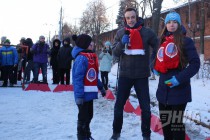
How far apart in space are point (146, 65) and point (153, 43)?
35 centimetres

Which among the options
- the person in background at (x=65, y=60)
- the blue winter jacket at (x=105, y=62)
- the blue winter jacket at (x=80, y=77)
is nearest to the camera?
the blue winter jacket at (x=80, y=77)

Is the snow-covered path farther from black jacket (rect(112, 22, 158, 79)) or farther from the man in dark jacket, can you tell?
black jacket (rect(112, 22, 158, 79))

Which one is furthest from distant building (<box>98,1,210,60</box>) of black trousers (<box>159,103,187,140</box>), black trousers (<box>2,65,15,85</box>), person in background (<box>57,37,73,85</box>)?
black trousers (<box>159,103,187,140</box>)

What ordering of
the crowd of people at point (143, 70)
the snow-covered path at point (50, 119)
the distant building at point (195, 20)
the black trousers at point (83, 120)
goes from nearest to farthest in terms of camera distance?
the crowd of people at point (143, 70) → the black trousers at point (83, 120) → the snow-covered path at point (50, 119) → the distant building at point (195, 20)

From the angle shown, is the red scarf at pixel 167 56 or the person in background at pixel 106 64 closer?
the red scarf at pixel 167 56

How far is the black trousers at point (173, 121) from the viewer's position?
11.7 feet

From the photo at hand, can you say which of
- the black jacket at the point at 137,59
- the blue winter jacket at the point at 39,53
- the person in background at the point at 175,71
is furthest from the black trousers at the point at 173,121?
the blue winter jacket at the point at 39,53

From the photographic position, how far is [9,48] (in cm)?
1109

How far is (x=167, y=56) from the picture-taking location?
11.7 feet

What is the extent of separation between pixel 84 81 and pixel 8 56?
7.45 meters

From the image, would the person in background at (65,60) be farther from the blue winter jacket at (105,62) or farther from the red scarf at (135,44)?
the red scarf at (135,44)

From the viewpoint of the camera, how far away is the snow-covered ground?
4.93 meters

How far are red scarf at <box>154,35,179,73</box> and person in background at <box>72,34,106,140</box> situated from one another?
1.11 m

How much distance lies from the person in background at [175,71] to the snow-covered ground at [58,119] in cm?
127
